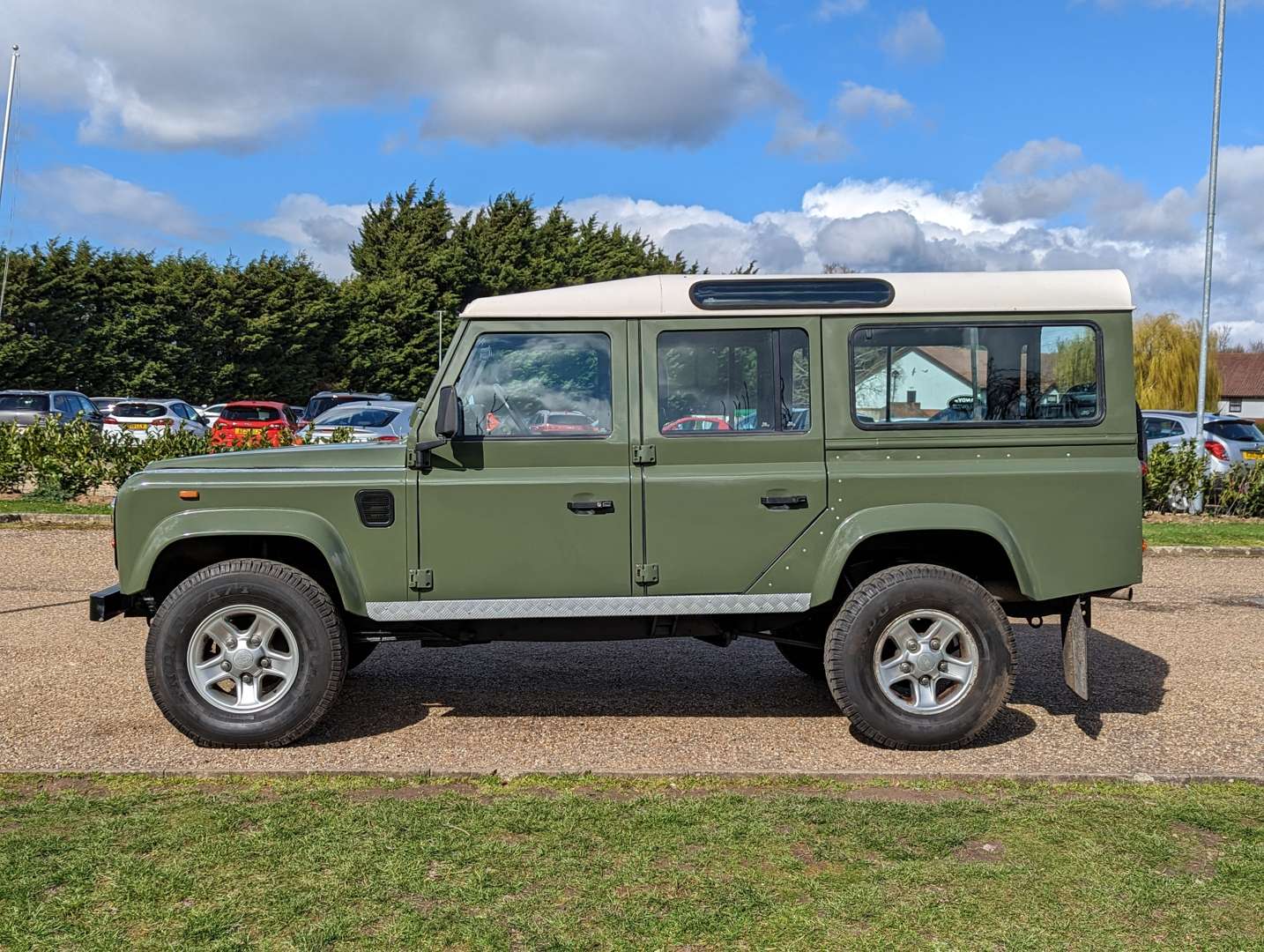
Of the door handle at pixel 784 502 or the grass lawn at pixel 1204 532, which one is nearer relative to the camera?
the door handle at pixel 784 502

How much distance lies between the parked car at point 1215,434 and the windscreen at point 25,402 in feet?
72.0

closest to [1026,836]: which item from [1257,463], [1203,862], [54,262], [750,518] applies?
[1203,862]

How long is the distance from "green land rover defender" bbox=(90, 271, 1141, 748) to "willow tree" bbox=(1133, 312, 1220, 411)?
40.9 metres

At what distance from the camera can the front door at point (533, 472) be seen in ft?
18.6

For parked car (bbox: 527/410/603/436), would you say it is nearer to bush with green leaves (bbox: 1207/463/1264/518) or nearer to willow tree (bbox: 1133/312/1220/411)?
bush with green leaves (bbox: 1207/463/1264/518)

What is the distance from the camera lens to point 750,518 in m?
5.71

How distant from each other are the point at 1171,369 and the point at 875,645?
146 feet

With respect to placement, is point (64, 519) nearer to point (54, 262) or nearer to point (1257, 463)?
point (1257, 463)

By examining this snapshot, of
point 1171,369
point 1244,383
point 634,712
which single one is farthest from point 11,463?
point 1244,383

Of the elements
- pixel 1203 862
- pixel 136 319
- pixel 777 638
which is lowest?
pixel 1203 862

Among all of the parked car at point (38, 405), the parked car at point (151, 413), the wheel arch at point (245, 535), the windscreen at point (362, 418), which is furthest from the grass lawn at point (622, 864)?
the parked car at point (38, 405)

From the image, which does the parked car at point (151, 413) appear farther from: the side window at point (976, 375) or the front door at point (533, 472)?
the side window at point (976, 375)

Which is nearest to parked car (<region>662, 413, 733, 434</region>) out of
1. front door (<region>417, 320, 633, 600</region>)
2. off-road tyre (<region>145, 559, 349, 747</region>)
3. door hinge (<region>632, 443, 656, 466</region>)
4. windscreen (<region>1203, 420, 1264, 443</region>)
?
door hinge (<region>632, 443, 656, 466</region>)

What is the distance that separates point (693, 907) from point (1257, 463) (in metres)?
15.3
